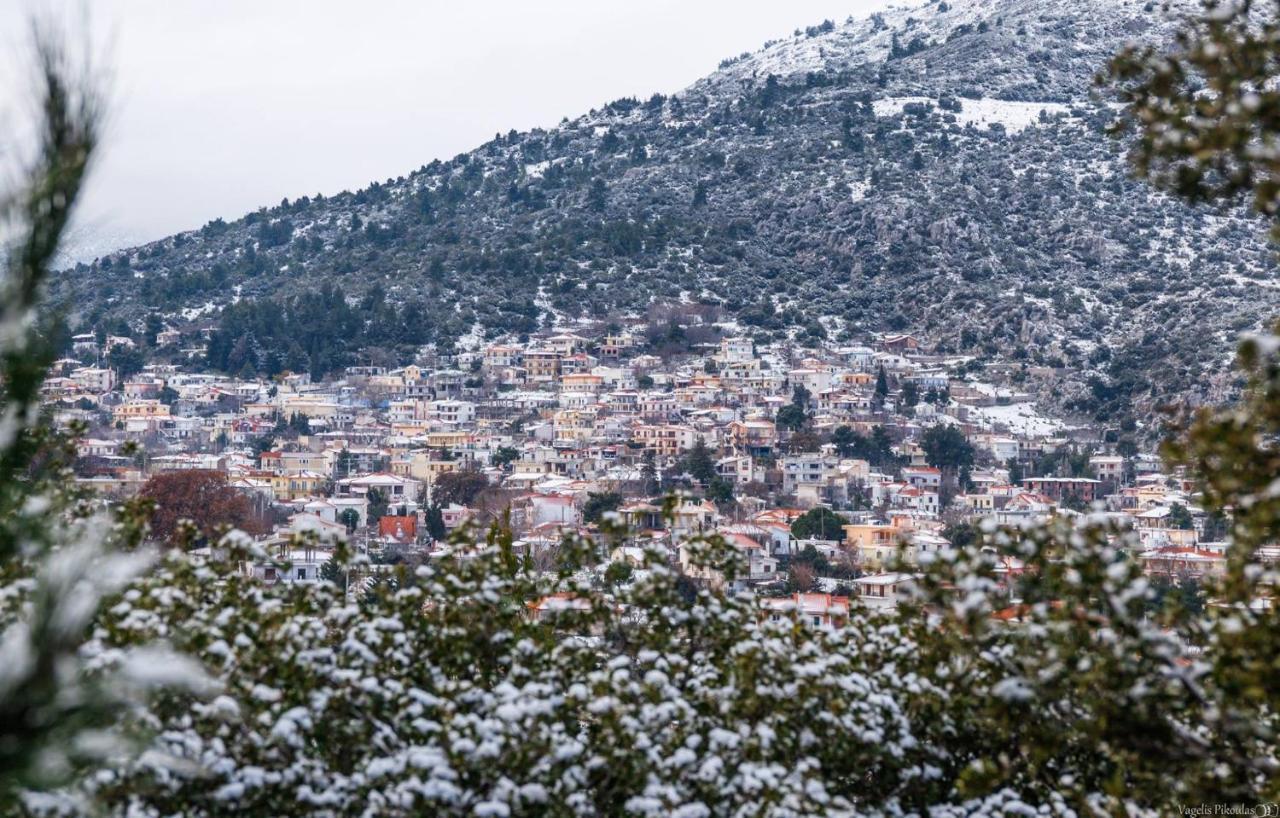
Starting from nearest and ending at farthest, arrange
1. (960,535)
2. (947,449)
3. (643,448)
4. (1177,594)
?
(1177,594) < (960,535) < (947,449) < (643,448)

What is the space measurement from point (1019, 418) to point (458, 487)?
22.5m

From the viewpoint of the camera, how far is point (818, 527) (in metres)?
41.9

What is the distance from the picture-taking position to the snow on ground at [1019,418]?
58844 mm

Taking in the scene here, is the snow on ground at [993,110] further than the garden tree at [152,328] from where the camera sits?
Yes

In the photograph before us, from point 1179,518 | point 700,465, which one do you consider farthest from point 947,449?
point 1179,518

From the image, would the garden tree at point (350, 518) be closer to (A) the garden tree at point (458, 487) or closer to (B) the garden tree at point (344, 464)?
(A) the garden tree at point (458, 487)

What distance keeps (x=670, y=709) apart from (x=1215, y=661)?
6.69 feet

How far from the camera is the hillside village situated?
4125 cm

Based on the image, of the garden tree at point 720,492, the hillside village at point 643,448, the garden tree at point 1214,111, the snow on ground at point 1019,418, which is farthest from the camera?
the snow on ground at point 1019,418

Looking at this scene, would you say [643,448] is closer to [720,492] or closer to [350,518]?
[720,492]

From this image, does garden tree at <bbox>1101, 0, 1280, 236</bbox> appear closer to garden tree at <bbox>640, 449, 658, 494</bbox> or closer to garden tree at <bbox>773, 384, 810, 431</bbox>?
garden tree at <bbox>640, 449, 658, 494</bbox>

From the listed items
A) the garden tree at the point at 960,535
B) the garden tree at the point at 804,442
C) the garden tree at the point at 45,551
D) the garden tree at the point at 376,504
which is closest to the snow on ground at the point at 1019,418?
the garden tree at the point at 804,442

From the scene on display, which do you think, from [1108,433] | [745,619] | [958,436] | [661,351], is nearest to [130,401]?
[661,351]

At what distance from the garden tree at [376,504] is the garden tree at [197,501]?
6179mm
